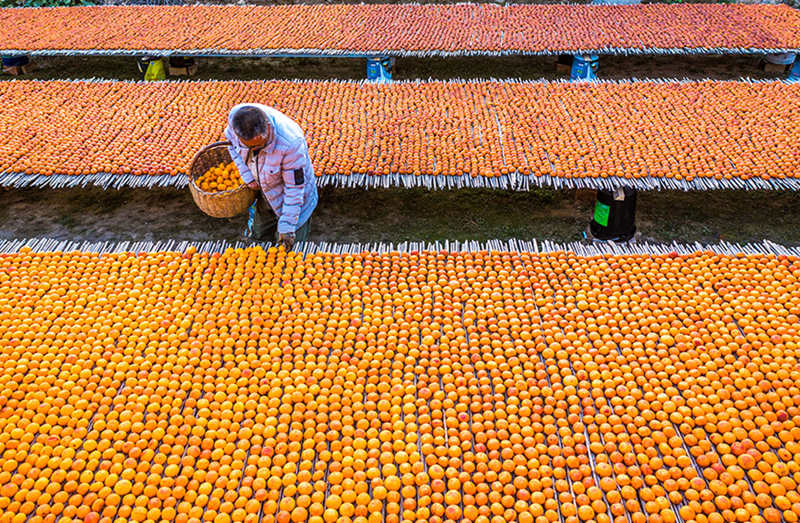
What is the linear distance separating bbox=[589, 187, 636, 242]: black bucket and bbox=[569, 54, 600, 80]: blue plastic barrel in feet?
11.9

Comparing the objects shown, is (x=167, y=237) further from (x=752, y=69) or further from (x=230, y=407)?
(x=752, y=69)

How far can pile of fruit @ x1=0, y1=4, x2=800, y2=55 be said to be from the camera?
26.6ft

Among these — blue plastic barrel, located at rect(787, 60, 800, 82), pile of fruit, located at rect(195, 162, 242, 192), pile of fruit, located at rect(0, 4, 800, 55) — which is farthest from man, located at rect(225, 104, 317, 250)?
blue plastic barrel, located at rect(787, 60, 800, 82)

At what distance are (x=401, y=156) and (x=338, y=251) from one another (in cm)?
167

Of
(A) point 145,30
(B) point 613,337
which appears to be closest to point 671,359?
(B) point 613,337

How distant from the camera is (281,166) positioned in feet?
13.3

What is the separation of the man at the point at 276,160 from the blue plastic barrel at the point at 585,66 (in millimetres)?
5596

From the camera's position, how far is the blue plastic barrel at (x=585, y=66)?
796 cm

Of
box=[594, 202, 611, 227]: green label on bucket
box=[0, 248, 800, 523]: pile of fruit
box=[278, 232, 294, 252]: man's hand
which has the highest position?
box=[278, 232, 294, 252]: man's hand

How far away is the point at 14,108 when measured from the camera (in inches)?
257

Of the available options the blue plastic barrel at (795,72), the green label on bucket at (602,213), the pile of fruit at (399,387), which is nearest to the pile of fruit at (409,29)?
the blue plastic barrel at (795,72)

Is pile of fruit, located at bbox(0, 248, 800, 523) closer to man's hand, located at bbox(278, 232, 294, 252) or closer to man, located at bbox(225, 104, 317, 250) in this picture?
man's hand, located at bbox(278, 232, 294, 252)

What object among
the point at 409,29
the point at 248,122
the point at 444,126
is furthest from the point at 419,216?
the point at 409,29

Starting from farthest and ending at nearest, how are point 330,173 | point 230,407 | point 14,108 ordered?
point 14,108 < point 330,173 < point 230,407
